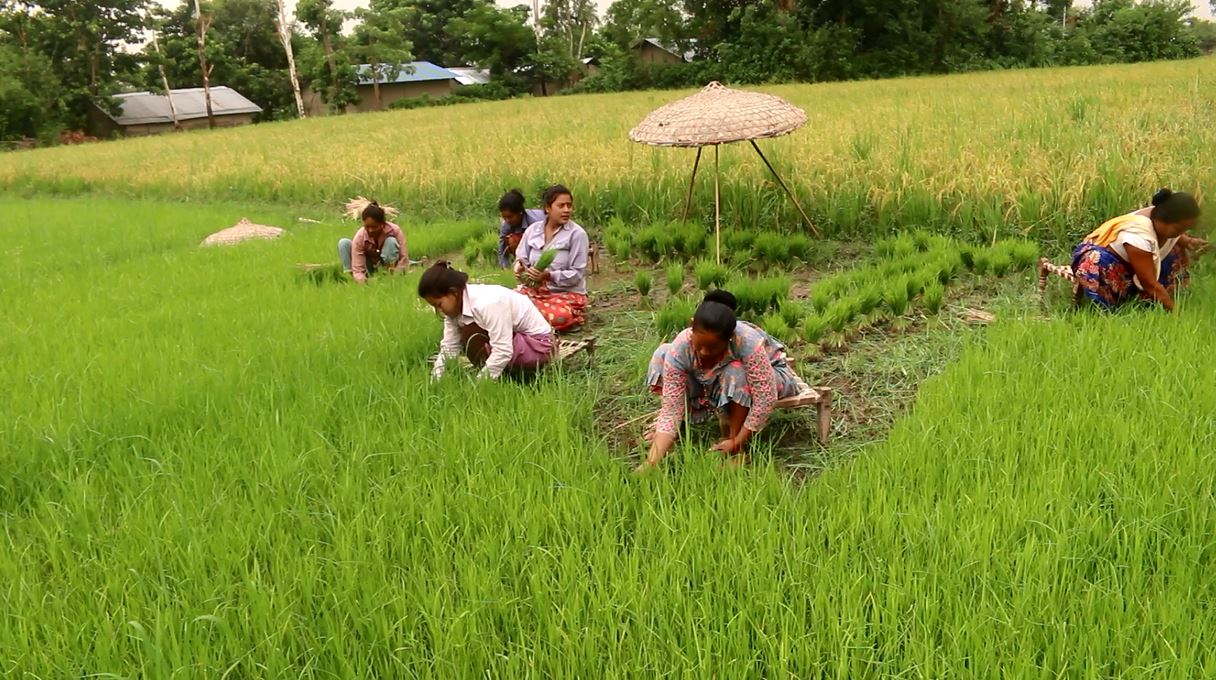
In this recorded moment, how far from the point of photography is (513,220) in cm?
561

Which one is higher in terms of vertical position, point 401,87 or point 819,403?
point 401,87

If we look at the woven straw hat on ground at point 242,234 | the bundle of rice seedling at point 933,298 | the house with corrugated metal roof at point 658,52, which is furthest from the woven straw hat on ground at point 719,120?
the house with corrugated metal roof at point 658,52

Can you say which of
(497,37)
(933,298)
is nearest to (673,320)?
(933,298)

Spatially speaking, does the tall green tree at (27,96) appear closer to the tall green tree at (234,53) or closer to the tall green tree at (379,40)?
the tall green tree at (234,53)

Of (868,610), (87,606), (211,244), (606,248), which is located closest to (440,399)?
(87,606)

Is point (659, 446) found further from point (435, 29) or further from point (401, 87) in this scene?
point (435, 29)

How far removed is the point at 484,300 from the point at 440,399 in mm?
528

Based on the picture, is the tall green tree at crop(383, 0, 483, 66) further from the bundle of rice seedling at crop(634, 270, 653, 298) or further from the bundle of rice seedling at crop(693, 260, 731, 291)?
the bundle of rice seedling at crop(693, 260, 731, 291)

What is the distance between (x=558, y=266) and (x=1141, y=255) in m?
3.13

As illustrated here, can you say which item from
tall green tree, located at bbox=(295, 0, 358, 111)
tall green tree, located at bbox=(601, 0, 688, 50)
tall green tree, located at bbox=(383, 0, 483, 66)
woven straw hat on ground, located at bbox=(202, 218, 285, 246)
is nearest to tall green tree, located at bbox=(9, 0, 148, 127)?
tall green tree, located at bbox=(295, 0, 358, 111)

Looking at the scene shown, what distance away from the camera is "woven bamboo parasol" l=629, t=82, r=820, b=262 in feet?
16.1

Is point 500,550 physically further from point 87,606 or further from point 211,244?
point 211,244

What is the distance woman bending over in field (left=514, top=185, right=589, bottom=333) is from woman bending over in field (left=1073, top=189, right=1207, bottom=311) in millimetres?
2800

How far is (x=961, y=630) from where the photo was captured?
1735mm
